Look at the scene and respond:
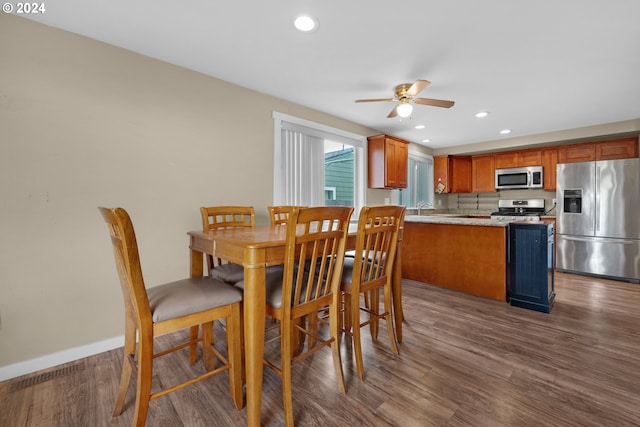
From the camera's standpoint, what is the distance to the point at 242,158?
9.62 feet

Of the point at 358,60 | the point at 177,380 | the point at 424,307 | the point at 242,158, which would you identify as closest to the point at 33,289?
the point at 177,380

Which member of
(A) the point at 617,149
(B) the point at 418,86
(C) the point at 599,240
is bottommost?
(C) the point at 599,240

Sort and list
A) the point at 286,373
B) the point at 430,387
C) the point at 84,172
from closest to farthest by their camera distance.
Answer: the point at 286,373 → the point at 430,387 → the point at 84,172

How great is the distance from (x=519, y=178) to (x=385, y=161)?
2945 mm

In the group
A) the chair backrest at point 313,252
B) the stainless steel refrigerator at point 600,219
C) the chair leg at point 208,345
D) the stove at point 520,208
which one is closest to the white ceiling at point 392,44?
the stainless steel refrigerator at point 600,219

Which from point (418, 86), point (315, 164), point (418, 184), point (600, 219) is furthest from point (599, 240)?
point (315, 164)

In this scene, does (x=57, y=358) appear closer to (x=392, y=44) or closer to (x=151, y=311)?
(x=151, y=311)

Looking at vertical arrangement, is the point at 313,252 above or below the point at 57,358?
above

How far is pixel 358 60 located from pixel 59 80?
2274mm

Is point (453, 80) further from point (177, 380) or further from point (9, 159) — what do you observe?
point (9, 159)

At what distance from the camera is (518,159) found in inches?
210

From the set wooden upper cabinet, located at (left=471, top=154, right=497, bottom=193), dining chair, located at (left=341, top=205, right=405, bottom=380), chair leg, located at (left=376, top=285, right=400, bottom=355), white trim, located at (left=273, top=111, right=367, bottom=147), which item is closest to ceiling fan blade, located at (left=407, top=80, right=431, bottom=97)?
dining chair, located at (left=341, top=205, right=405, bottom=380)

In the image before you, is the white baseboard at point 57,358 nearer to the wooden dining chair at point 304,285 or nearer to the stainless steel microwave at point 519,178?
the wooden dining chair at point 304,285

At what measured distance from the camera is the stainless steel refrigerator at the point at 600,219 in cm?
382
